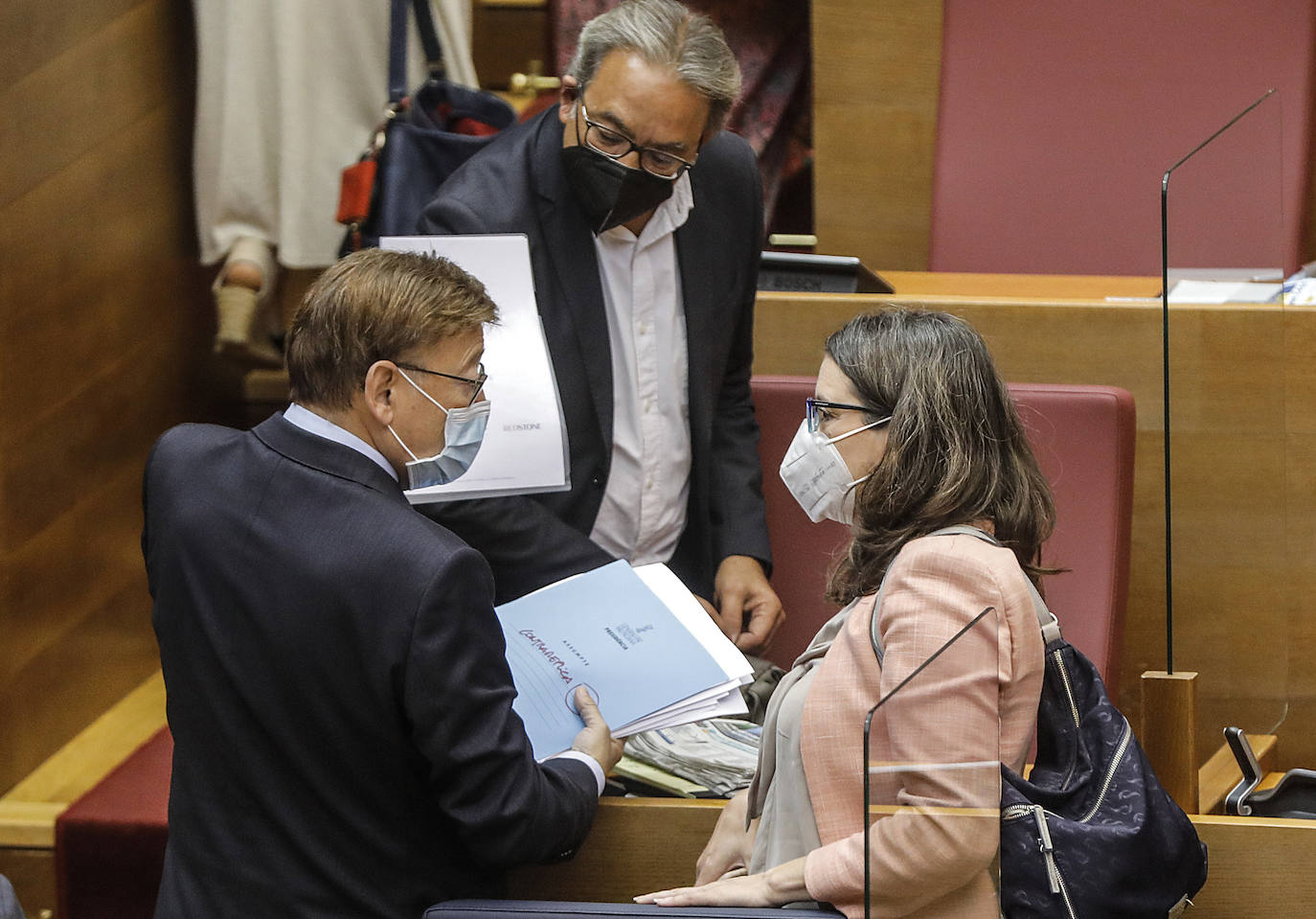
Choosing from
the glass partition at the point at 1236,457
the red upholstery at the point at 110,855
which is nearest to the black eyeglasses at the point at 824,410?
the glass partition at the point at 1236,457

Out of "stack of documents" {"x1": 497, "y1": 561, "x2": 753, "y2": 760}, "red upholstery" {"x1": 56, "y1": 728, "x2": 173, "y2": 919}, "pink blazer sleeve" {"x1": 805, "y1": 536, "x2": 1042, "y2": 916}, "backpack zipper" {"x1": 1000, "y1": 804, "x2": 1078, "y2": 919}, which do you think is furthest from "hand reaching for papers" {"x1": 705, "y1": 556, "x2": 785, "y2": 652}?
"red upholstery" {"x1": 56, "y1": 728, "x2": 173, "y2": 919}

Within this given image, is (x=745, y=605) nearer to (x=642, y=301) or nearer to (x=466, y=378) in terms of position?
(x=642, y=301)

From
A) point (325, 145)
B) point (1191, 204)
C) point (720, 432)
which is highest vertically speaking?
point (325, 145)

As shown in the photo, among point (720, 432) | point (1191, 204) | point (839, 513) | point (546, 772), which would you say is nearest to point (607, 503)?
point (720, 432)

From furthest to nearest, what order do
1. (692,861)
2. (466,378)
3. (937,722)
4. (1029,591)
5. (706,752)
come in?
(706,752)
(692,861)
(466,378)
(1029,591)
(937,722)

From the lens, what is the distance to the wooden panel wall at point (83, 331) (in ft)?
8.21

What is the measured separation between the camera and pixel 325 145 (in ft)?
9.71

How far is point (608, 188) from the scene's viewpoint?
6.63 ft

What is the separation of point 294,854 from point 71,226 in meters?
1.55

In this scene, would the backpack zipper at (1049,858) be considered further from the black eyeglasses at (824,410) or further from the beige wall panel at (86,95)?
the beige wall panel at (86,95)

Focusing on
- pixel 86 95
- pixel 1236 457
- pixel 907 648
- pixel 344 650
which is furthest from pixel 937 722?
pixel 86 95

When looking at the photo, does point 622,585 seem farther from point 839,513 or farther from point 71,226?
point 71,226

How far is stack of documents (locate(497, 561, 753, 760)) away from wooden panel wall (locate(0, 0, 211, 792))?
1176mm

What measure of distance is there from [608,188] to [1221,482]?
1016 mm
